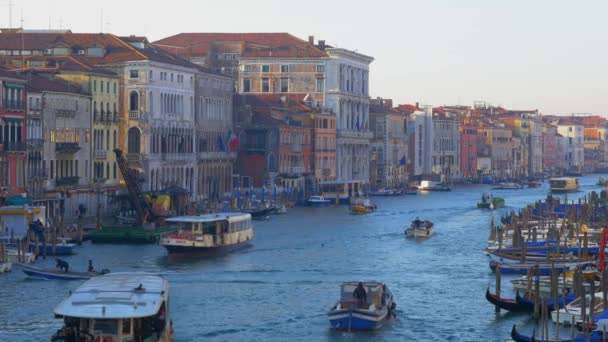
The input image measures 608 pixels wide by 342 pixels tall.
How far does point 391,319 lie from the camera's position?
25.5 m

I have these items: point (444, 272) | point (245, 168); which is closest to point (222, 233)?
point (444, 272)

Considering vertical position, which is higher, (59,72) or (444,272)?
(59,72)

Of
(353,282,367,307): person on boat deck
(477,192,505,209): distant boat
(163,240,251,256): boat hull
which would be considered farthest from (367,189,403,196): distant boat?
(353,282,367,307): person on boat deck

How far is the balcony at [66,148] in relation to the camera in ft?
139

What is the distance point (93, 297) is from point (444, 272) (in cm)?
1401

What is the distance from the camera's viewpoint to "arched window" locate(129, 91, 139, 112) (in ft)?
160

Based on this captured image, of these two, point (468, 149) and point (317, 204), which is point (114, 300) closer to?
point (317, 204)

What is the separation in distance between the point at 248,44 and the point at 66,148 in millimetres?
27342

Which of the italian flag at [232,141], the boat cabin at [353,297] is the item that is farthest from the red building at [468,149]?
the boat cabin at [353,297]

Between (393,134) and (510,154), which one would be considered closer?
(393,134)

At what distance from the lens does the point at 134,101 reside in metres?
48.8

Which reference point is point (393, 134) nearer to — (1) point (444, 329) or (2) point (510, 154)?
(2) point (510, 154)

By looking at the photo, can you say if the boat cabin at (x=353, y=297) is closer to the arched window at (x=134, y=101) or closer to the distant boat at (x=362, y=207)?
the arched window at (x=134, y=101)

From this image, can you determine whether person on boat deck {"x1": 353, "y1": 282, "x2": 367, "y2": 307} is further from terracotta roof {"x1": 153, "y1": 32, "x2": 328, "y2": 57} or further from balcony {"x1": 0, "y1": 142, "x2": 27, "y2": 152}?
terracotta roof {"x1": 153, "y1": 32, "x2": 328, "y2": 57}
